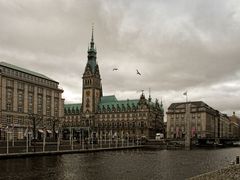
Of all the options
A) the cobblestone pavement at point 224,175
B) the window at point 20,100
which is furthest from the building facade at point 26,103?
the cobblestone pavement at point 224,175

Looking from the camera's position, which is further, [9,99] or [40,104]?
[40,104]

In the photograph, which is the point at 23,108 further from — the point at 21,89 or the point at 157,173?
the point at 157,173

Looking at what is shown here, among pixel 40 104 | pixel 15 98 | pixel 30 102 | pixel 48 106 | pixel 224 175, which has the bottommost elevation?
pixel 224 175

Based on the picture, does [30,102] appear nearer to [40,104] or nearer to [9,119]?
[40,104]

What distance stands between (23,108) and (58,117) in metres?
29.4

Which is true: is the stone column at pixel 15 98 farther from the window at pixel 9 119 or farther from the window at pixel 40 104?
the window at pixel 40 104

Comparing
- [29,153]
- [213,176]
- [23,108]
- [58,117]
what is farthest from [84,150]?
[213,176]

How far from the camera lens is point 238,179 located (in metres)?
40.3

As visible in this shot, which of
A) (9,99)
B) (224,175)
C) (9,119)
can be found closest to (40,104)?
Answer: (9,99)

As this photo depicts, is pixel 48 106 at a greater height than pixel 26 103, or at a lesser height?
lesser

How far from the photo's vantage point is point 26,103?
6585 inches

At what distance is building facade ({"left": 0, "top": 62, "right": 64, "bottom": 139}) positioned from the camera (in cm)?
15325

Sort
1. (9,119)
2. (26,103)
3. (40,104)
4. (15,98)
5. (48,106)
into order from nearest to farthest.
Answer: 1. (9,119)
2. (15,98)
3. (26,103)
4. (40,104)
5. (48,106)

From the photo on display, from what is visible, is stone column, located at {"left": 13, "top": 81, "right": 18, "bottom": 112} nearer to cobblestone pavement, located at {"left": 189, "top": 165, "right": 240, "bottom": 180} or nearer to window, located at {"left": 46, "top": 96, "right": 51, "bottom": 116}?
window, located at {"left": 46, "top": 96, "right": 51, "bottom": 116}
